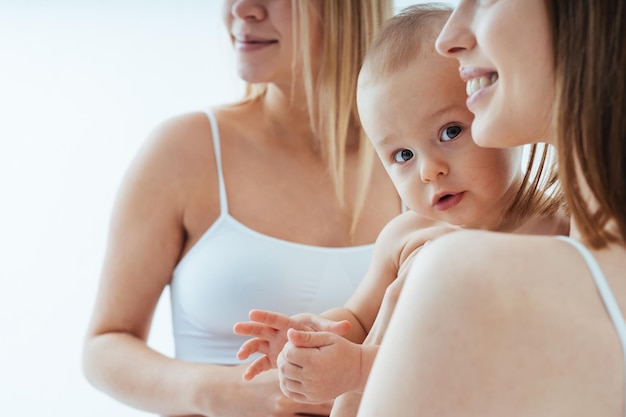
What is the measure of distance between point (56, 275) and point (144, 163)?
42.6 inches

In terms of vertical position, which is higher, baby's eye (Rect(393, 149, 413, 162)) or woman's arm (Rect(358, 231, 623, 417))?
woman's arm (Rect(358, 231, 623, 417))

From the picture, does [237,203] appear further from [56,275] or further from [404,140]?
[56,275]

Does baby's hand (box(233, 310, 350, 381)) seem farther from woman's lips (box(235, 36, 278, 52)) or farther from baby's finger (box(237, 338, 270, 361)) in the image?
woman's lips (box(235, 36, 278, 52))

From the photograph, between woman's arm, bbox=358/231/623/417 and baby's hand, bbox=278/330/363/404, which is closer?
woman's arm, bbox=358/231/623/417

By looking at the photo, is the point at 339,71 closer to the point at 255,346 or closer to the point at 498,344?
the point at 255,346

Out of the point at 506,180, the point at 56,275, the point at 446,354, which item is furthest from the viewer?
the point at 56,275

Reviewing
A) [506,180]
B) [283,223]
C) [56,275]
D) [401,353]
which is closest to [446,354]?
[401,353]

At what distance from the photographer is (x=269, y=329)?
45.9 inches

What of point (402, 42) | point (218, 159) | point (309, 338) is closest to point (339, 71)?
point (218, 159)

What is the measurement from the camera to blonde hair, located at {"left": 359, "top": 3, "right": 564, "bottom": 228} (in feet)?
3.53

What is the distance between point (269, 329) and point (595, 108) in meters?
0.59

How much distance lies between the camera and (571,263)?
684 mm

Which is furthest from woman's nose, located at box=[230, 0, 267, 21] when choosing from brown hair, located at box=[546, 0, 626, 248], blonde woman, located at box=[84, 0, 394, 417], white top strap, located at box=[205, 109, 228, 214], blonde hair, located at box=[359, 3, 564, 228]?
brown hair, located at box=[546, 0, 626, 248]

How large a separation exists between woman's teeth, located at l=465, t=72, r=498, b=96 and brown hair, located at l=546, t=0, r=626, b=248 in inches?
5.4
